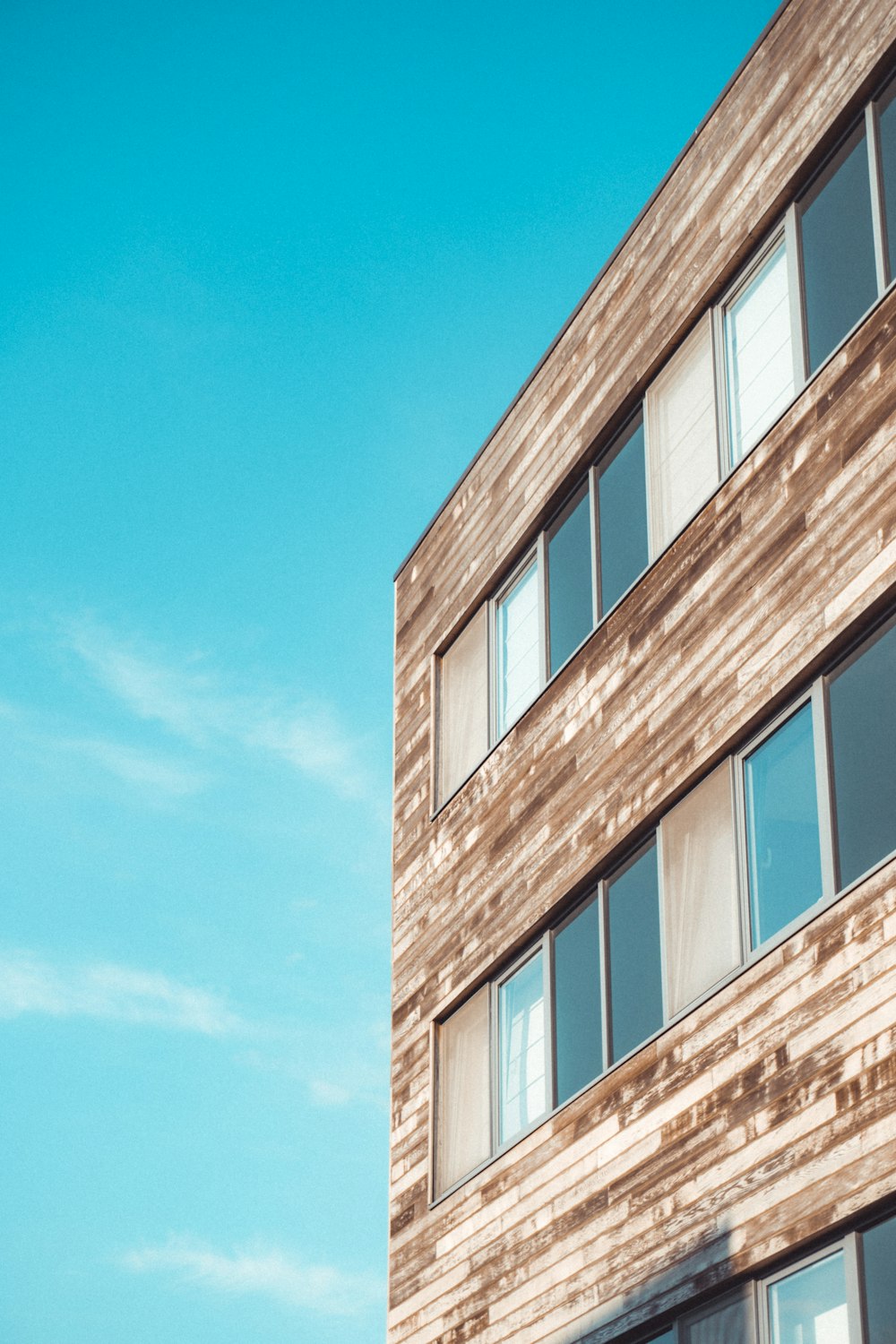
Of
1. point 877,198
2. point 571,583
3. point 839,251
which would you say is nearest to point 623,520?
point 571,583

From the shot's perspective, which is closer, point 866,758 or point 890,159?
point 866,758

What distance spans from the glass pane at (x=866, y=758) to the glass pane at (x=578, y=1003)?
3.06 meters

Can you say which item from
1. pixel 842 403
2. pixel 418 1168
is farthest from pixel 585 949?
pixel 842 403

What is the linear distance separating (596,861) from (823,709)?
2769mm

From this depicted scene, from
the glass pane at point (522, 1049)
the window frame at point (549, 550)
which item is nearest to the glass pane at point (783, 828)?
the window frame at point (549, 550)

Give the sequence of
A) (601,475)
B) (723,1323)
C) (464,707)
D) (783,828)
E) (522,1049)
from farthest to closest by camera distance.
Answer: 1. (464,707)
2. (601,475)
3. (522,1049)
4. (783,828)
5. (723,1323)

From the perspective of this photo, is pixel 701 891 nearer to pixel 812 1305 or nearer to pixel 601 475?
pixel 812 1305

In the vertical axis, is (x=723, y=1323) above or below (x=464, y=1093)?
below

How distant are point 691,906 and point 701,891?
14 centimetres

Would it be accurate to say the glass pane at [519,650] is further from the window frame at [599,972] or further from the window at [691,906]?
the window at [691,906]

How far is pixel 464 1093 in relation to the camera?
15070mm

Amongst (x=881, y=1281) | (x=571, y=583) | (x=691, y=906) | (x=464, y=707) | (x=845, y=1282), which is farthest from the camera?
(x=464, y=707)

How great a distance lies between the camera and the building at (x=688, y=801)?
34.1ft

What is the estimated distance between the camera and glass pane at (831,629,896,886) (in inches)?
407
